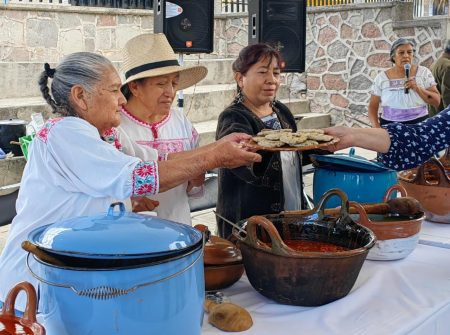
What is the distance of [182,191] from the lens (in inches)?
88.9

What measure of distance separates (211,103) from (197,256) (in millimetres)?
6507

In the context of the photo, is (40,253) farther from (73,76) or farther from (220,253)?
(73,76)

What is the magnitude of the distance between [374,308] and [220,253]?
0.40 m

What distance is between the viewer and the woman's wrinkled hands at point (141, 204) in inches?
76.0

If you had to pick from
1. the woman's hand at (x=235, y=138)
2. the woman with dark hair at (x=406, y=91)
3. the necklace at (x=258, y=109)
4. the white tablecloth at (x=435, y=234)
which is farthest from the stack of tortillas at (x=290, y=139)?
the woman with dark hair at (x=406, y=91)

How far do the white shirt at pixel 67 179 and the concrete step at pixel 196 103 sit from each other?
4.51 meters

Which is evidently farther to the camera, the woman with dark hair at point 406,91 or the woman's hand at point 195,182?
the woman with dark hair at point 406,91

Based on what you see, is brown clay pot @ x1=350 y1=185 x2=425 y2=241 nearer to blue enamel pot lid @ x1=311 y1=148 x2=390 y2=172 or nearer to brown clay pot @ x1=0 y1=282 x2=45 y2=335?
blue enamel pot lid @ x1=311 y1=148 x2=390 y2=172

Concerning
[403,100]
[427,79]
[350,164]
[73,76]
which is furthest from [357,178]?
[427,79]

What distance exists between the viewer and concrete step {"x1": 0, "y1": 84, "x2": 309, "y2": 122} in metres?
5.86

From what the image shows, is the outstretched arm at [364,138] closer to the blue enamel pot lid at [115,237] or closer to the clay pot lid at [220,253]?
the clay pot lid at [220,253]

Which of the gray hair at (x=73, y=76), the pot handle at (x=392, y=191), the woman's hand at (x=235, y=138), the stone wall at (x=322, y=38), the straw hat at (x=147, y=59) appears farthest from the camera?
the stone wall at (x=322, y=38)

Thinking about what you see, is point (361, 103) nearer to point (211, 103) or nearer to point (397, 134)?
point (211, 103)

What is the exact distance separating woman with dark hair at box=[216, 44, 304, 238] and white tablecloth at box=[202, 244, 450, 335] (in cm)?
80
